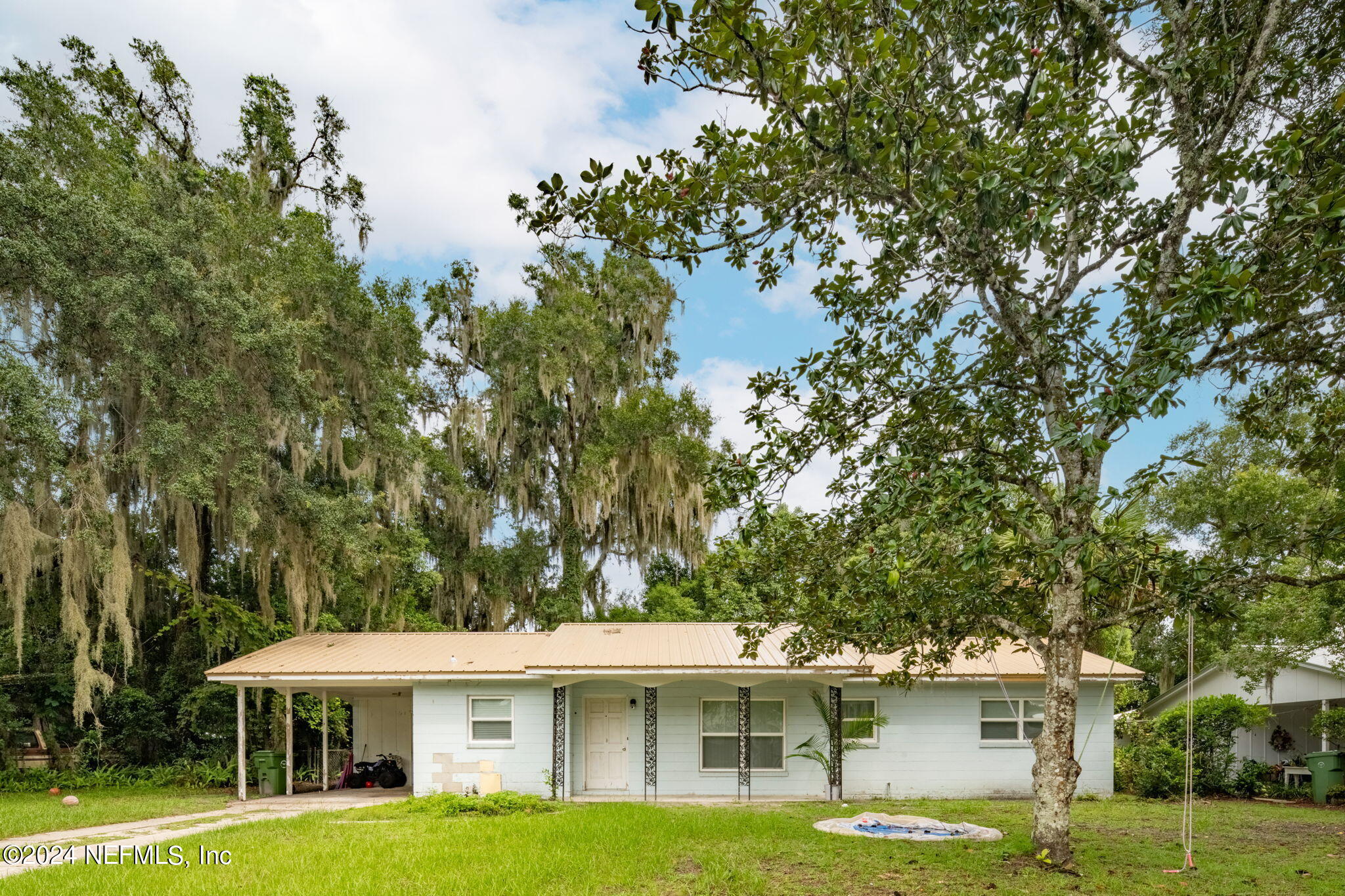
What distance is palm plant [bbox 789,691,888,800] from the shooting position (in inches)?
508

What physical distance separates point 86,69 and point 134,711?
12727 millimetres

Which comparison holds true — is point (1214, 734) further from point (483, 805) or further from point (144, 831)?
point (144, 831)

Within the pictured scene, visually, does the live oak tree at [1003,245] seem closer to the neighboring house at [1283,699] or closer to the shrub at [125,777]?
the neighboring house at [1283,699]

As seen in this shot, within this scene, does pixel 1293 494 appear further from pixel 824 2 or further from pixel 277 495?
pixel 277 495

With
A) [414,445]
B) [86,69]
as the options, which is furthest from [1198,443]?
[86,69]

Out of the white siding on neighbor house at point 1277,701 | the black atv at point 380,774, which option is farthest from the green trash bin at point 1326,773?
the black atv at point 380,774

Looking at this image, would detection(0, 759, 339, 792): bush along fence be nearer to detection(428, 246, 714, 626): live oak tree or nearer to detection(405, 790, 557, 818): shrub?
detection(405, 790, 557, 818): shrub

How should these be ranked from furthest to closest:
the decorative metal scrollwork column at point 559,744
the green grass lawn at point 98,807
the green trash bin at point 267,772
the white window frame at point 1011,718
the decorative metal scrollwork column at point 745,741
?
the green trash bin at point 267,772 → the white window frame at point 1011,718 → the decorative metal scrollwork column at point 745,741 → the decorative metal scrollwork column at point 559,744 → the green grass lawn at point 98,807

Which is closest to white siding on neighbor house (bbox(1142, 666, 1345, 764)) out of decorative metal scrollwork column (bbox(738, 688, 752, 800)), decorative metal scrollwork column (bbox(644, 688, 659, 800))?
decorative metal scrollwork column (bbox(738, 688, 752, 800))

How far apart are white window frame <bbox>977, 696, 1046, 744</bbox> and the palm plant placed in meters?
1.62

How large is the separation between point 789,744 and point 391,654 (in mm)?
6731

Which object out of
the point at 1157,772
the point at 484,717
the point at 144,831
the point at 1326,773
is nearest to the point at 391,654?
the point at 484,717

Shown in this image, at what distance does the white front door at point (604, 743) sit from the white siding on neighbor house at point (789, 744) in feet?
0.27

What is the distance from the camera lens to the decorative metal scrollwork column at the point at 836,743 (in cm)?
1286
